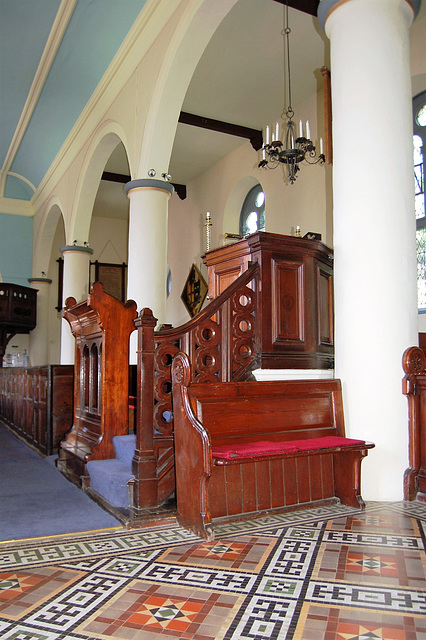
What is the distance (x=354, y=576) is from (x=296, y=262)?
2.52 m

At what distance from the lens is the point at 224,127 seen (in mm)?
10523

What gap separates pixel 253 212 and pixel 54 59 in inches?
189

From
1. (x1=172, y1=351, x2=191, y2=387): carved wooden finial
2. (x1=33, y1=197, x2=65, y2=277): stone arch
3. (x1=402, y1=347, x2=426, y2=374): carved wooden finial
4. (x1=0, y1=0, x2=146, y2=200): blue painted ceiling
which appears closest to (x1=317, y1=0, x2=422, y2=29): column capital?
(x1=402, y1=347, x2=426, y2=374): carved wooden finial

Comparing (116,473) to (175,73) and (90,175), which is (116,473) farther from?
(90,175)

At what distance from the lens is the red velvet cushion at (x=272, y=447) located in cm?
304

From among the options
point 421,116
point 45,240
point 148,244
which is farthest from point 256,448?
point 45,240

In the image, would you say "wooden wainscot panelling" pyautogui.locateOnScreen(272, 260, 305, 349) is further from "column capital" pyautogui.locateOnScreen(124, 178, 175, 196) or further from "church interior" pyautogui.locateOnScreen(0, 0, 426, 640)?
"column capital" pyautogui.locateOnScreen(124, 178, 175, 196)

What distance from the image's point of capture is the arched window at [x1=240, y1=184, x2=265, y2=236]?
441 inches

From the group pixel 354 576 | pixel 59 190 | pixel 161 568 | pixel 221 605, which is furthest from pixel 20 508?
pixel 59 190

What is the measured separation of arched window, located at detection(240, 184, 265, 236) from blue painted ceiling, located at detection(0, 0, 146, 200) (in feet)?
12.6

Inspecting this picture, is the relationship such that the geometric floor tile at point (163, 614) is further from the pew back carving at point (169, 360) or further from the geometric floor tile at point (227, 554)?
the pew back carving at point (169, 360)

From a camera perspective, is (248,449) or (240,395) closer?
(248,449)

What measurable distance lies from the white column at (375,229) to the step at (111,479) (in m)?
1.64

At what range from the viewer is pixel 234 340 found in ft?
13.3
